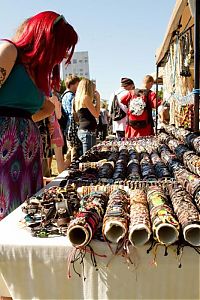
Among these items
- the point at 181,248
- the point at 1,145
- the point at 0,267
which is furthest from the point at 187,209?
the point at 1,145

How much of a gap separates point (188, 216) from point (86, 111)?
9.34ft

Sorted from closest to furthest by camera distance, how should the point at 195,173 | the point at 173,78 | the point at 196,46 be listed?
the point at 195,173 → the point at 196,46 → the point at 173,78

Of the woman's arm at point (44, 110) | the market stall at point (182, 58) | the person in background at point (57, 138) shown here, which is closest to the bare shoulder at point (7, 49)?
the woman's arm at point (44, 110)

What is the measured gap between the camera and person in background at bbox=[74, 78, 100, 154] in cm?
361

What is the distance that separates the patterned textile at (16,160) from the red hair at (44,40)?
8.7 inches

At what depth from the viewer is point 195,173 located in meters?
1.36

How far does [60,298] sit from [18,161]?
0.64m

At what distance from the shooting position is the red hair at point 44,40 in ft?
4.51

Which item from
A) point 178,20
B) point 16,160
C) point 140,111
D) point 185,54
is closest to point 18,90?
point 16,160

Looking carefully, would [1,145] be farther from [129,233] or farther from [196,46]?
[196,46]

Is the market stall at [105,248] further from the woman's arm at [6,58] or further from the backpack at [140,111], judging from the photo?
the backpack at [140,111]

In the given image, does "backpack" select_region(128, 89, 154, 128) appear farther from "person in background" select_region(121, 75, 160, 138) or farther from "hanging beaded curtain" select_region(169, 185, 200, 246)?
"hanging beaded curtain" select_region(169, 185, 200, 246)

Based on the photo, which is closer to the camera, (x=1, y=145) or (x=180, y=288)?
(x=180, y=288)

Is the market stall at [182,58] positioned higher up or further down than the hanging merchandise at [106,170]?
higher up
